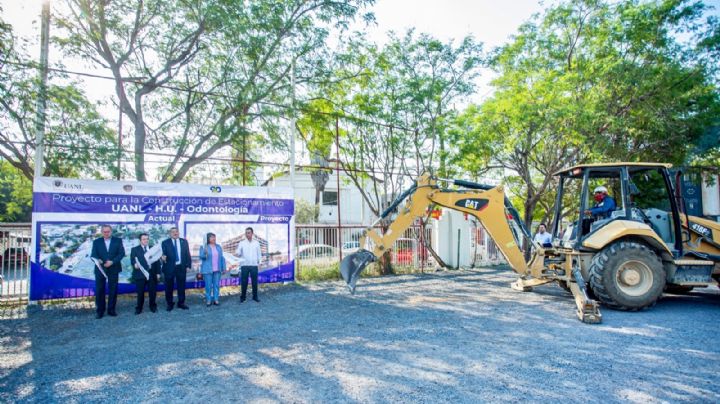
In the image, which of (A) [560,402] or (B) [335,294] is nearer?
(A) [560,402]

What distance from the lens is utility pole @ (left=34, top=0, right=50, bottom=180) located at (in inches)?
286

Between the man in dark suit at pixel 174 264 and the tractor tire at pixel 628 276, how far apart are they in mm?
7714

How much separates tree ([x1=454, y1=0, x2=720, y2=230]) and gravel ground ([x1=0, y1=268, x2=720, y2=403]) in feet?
20.5

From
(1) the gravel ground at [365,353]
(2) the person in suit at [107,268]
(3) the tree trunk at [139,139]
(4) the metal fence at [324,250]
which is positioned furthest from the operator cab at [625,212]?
(3) the tree trunk at [139,139]

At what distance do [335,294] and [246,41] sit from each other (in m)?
6.05

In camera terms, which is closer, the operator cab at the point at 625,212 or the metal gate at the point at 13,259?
the operator cab at the point at 625,212

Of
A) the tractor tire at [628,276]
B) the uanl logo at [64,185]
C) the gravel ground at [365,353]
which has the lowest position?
the gravel ground at [365,353]

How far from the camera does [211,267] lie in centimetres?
839

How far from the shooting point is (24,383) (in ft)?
13.5

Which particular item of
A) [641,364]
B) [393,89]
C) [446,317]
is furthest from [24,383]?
[393,89]

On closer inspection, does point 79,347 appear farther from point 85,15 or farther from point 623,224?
point 623,224

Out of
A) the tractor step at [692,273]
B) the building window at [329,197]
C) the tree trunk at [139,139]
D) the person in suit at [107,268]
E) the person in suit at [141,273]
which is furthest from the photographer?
the building window at [329,197]

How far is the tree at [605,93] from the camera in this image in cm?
1228

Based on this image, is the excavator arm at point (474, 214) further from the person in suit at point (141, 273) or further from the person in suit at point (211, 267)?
the person in suit at point (141, 273)
